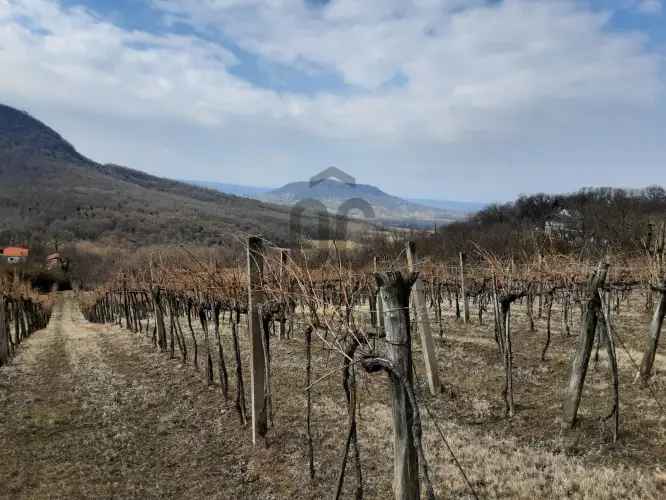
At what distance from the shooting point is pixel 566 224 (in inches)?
2263

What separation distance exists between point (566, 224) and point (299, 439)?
59.6 m

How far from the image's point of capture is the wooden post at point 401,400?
142 inches

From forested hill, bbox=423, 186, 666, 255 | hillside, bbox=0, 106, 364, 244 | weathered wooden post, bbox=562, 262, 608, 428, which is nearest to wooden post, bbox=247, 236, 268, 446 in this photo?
weathered wooden post, bbox=562, 262, 608, 428

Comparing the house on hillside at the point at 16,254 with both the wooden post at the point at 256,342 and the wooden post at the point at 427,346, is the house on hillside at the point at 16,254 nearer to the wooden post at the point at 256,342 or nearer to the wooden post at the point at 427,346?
the wooden post at the point at 256,342

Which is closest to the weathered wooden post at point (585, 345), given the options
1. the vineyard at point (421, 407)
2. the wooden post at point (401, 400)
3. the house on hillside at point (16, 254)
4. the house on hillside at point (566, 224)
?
the vineyard at point (421, 407)

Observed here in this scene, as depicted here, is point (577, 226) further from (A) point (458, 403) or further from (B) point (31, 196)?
(B) point (31, 196)

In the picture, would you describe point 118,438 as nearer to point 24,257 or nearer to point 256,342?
point 256,342

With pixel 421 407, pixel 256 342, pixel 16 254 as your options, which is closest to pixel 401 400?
pixel 256 342

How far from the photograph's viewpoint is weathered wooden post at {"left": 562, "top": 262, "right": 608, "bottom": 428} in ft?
22.1

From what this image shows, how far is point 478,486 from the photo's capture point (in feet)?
17.1

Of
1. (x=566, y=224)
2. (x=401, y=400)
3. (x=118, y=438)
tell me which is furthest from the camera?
(x=566, y=224)

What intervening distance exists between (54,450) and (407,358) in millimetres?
6651

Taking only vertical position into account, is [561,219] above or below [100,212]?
below

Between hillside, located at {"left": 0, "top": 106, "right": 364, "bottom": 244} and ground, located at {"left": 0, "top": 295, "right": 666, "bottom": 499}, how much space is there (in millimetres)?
56819
